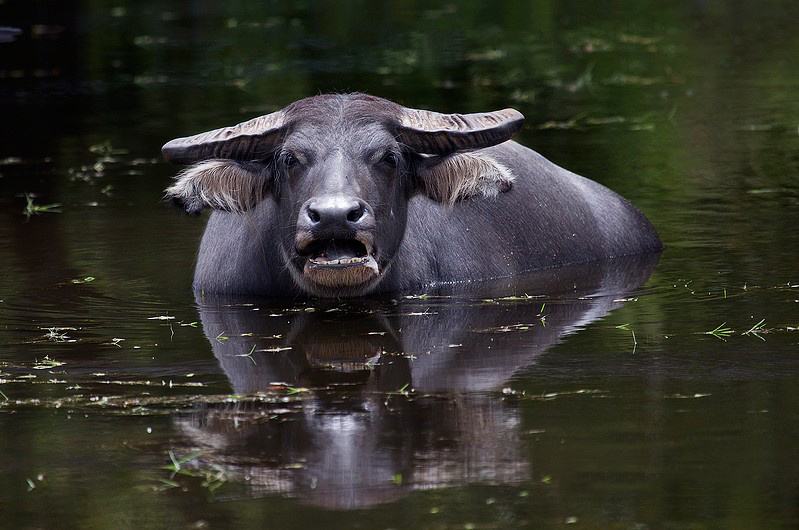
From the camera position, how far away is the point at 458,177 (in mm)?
9656

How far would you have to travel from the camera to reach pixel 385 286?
9617 millimetres

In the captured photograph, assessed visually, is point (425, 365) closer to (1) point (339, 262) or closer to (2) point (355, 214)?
(2) point (355, 214)

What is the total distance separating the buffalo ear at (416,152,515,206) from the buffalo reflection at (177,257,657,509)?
0.53 meters

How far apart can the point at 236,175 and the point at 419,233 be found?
3.67 ft

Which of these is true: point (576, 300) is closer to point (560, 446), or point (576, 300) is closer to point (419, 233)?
point (419, 233)

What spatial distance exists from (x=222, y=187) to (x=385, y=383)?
2.49 meters

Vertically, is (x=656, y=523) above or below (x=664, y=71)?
below

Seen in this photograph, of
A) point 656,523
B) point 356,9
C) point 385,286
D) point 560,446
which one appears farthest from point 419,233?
point 356,9

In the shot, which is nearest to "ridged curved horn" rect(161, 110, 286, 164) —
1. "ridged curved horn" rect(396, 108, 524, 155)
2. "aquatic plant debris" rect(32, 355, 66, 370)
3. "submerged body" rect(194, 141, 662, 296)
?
"submerged body" rect(194, 141, 662, 296)

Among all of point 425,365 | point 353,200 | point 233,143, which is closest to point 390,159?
point 353,200

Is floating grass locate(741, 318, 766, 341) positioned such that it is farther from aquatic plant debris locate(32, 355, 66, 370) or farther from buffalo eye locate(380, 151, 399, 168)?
aquatic plant debris locate(32, 355, 66, 370)

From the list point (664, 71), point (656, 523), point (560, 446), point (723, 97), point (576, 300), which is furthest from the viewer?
point (664, 71)

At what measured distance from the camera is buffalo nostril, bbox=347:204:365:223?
8594mm

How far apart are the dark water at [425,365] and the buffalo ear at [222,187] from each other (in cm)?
52
